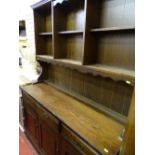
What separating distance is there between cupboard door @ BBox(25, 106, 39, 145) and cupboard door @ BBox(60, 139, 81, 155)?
67 cm

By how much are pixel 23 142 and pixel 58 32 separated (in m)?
1.92

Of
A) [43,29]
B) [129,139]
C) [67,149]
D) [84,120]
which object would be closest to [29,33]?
[43,29]

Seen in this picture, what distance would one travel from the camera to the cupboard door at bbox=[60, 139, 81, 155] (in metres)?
1.27

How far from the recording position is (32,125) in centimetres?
219

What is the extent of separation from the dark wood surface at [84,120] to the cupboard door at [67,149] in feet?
0.61

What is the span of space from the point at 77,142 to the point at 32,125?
1.20 metres

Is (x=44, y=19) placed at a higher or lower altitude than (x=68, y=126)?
higher

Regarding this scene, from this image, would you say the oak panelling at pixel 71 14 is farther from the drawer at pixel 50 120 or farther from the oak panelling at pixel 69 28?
the drawer at pixel 50 120

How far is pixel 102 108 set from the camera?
1.54 m

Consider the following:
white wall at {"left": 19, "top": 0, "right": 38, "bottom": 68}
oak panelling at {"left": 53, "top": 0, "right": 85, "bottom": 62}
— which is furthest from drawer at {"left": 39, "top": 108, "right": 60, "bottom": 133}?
white wall at {"left": 19, "top": 0, "right": 38, "bottom": 68}

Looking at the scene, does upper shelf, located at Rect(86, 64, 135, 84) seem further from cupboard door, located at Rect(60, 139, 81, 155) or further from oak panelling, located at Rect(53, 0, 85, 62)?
cupboard door, located at Rect(60, 139, 81, 155)

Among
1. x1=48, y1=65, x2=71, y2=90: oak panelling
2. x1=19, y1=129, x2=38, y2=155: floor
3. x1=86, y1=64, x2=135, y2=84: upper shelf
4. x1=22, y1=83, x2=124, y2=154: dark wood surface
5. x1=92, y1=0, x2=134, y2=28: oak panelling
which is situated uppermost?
x1=92, y1=0, x2=134, y2=28: oak panelling
